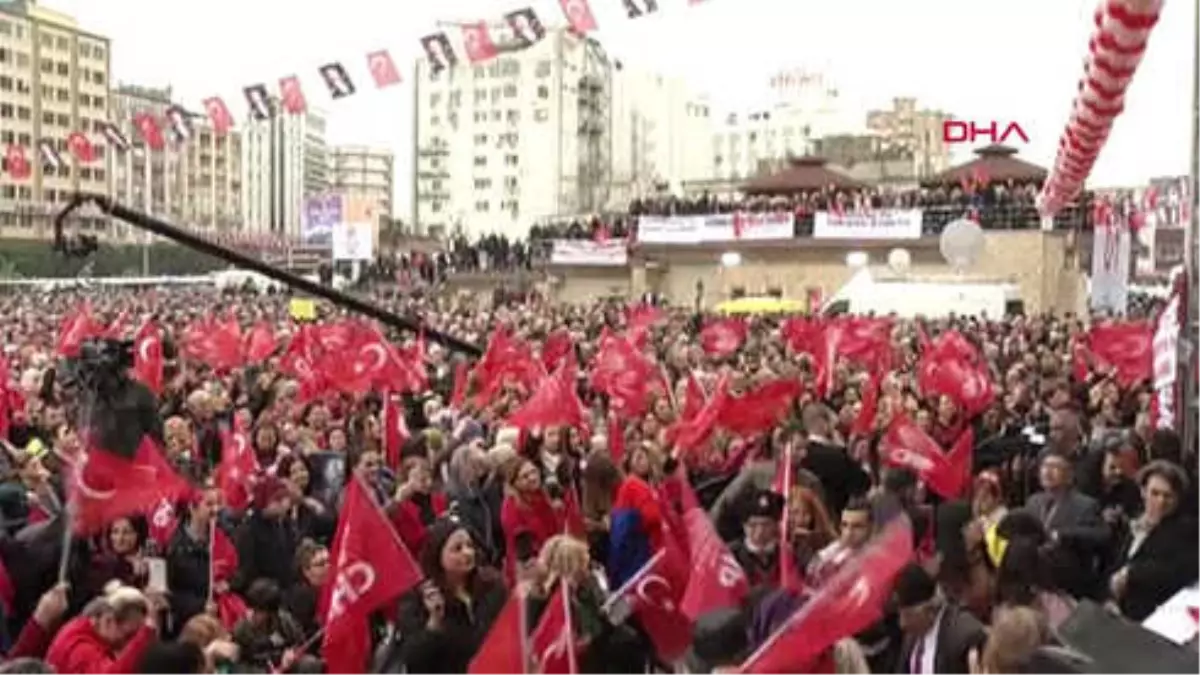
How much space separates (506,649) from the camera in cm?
564

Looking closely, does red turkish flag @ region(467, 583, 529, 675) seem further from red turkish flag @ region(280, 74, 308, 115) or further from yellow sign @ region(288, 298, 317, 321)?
yellow sign @ region(288, 298, 317, 321)

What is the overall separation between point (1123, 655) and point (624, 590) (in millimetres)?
4833

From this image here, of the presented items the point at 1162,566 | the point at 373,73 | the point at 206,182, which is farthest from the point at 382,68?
the point at 206,182

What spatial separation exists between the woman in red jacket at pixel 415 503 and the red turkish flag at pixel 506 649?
8.18ft

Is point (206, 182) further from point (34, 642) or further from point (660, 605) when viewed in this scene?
point (34, 642)

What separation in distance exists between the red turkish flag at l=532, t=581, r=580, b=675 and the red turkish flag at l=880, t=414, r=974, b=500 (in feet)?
15.5

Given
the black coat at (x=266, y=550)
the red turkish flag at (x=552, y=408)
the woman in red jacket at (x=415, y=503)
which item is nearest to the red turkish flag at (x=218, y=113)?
the red turkish flag at (x=552, y=408)

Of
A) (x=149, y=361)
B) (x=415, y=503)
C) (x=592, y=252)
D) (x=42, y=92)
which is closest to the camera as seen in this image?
(x=415, y=503)

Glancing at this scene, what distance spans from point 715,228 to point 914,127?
9923cm

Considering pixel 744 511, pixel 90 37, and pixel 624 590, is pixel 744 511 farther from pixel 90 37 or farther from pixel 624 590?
pixel 90 37

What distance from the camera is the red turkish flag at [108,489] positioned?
805 cm

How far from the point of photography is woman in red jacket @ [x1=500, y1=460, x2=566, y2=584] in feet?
28.1

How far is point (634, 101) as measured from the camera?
130 meters

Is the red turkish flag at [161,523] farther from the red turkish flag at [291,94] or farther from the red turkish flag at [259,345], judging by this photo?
the red turkish flag at [291,94]
